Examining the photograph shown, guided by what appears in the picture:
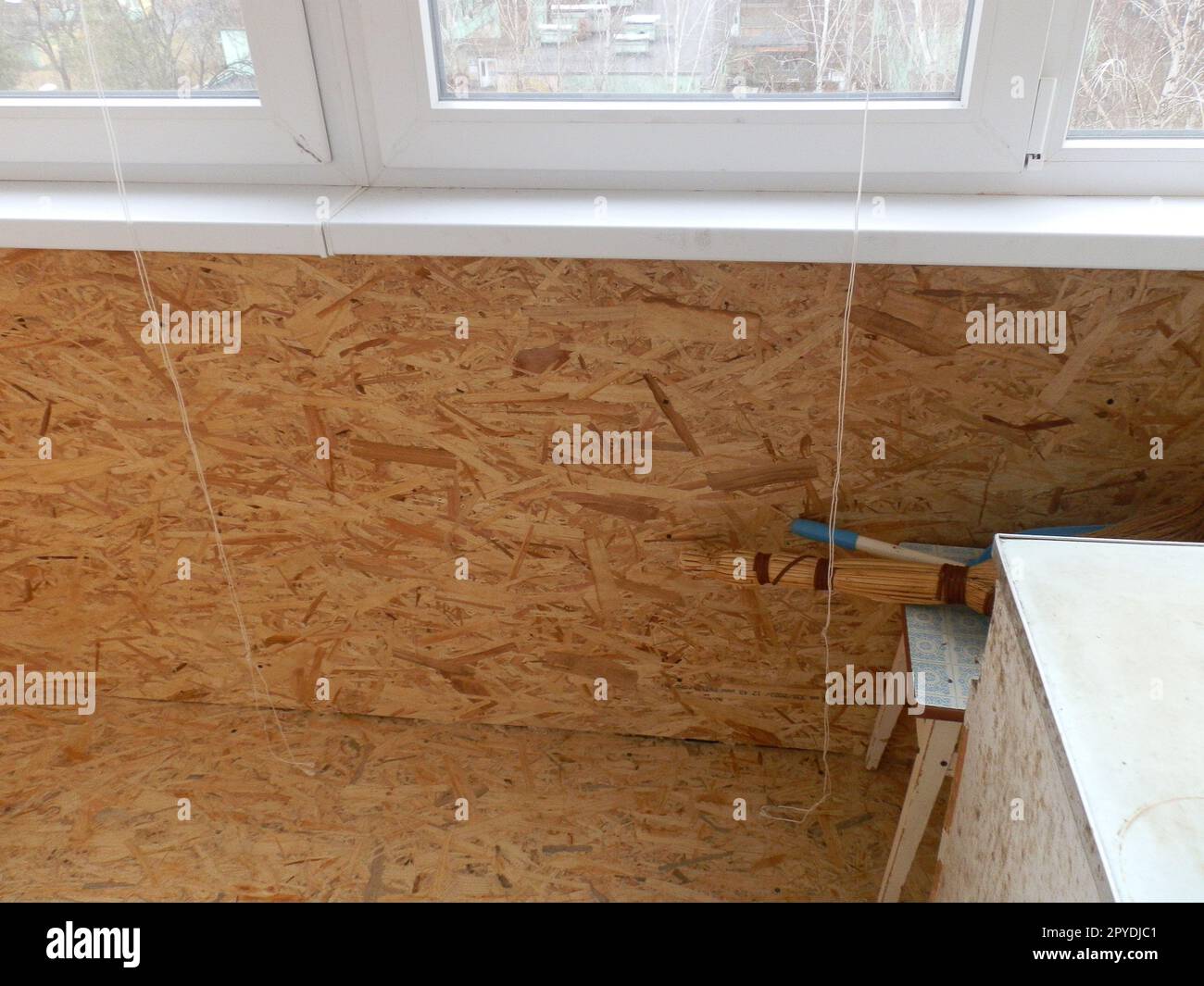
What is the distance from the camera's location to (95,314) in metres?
1.48

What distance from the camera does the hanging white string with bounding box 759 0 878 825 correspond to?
125cm

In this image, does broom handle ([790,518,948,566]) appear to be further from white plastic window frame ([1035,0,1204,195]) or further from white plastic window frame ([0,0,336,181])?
white plastic window frame ([0,0,336,181])

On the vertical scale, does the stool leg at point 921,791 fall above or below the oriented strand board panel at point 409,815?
above

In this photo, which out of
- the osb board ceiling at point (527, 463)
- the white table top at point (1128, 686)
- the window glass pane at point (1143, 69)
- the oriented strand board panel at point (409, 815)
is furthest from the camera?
the oriented strand board panel at point (409, 815)

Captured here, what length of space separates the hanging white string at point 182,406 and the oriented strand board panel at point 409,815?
0.03m

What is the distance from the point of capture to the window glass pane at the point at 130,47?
1.35 metres

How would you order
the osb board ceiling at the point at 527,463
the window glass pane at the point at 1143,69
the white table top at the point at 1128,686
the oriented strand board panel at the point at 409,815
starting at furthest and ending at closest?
the oriented strand board panel at the point at 409,815, the osb board ceiling at the point at 527,463, the window glass pane at the point at 1143,69, the white table top at the point at 1128,686

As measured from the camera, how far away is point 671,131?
4.40 feet

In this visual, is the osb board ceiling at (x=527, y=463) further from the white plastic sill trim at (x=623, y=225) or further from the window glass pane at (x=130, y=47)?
the window glass pane at (x=130, y=47)

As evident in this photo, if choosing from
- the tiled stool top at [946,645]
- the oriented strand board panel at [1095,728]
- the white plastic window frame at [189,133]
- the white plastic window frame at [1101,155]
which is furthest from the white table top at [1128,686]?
the white plastic window frame at [189,133]

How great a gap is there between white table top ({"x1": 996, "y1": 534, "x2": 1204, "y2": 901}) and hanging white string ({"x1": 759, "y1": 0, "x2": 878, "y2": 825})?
19.0 inches

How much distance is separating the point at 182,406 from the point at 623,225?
0.78 meters

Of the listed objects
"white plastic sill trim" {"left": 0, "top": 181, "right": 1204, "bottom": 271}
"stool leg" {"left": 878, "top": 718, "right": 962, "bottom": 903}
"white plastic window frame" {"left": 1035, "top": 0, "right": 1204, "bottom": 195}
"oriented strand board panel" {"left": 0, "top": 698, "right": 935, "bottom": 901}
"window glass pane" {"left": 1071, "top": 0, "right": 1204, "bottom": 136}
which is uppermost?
"window glass pane" {"left": 1071, "top": 0, "right": 1204, "bottom": 136}

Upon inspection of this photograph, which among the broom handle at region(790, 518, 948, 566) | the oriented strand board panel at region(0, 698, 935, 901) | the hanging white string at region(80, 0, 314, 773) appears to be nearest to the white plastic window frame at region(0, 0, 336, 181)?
the hanging white string at region(80, 0, 314, 773)
